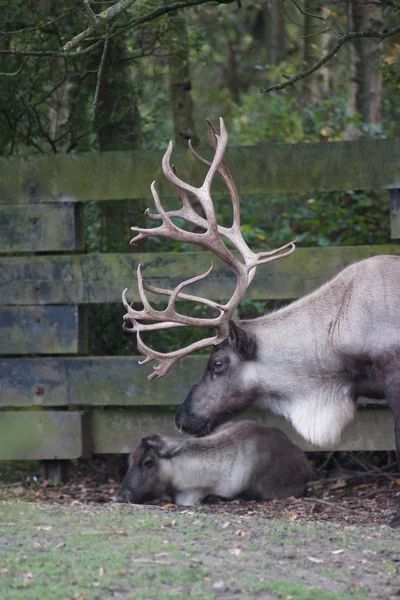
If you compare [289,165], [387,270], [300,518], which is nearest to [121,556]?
[300,518]

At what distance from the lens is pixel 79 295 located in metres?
6.09

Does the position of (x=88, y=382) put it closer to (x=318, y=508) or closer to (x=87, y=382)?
(x=87, y=382)

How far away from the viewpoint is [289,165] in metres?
5.93

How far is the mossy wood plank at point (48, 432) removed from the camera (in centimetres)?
609

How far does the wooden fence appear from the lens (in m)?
5.96

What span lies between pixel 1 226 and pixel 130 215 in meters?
1.05

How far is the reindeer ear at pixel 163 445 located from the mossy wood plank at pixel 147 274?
2.95ft

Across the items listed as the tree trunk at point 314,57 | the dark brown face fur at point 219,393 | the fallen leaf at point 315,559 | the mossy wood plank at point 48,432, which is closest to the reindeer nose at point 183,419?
the dark brown face fur at point 219,393

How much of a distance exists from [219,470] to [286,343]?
1216 millimetres

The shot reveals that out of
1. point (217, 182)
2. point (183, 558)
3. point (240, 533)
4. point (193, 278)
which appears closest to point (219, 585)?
point (183, 558)

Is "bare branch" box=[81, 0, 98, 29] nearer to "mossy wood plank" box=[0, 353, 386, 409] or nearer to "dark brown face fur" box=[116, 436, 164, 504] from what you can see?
"mossy wood plank" box=[0, 353, 386, 409]

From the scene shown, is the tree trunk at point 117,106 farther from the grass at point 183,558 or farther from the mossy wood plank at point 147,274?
the grass at point 183,558

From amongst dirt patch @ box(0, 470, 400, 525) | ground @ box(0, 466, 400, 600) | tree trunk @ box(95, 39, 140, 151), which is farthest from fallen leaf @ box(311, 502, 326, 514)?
tree trunk @ box(95, 39, 140, 151)

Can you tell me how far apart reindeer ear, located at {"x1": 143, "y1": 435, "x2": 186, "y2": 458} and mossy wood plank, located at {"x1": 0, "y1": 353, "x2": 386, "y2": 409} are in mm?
224
